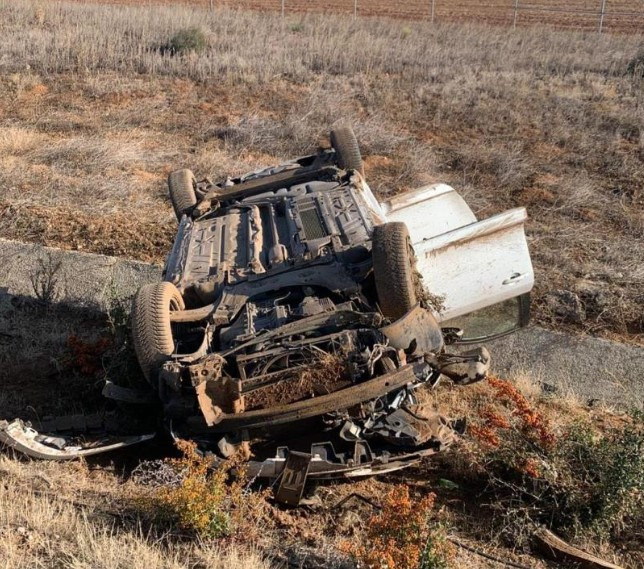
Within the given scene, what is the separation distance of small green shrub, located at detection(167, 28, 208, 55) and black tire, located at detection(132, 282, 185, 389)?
13.5 m

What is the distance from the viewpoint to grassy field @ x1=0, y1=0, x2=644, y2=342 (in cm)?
941

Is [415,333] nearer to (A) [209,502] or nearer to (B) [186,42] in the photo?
(A) [209,502]

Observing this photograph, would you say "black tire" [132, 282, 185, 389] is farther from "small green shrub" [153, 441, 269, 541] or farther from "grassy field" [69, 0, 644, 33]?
"grassy field" [69, 0, 644, 33]

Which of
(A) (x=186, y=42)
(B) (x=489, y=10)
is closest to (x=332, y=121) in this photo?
(A) (x=186, y=42)

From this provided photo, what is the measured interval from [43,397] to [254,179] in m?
2.83

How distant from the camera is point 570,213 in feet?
33.8

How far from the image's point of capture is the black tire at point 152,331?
4715 millimetres

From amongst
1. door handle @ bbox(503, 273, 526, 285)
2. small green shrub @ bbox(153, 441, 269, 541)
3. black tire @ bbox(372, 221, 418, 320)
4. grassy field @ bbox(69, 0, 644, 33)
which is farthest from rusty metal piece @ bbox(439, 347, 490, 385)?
grassy field @ bbox(69, 0, 644, 33)

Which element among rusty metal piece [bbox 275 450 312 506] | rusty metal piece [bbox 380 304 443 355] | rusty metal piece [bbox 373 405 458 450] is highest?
rusty metal piece [bbox 380 304 443 355]

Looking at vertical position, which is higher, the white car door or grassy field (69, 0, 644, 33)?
grassy field (69, 0, 644, 33)

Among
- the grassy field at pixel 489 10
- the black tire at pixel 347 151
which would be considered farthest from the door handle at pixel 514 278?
the grassy field at pixel 489 10

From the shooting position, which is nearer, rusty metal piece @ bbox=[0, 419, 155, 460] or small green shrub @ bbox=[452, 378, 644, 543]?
small green shrub @ bbox=[452, 378, 644, 543]

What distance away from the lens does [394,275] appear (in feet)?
15.7

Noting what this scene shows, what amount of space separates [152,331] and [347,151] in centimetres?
333
